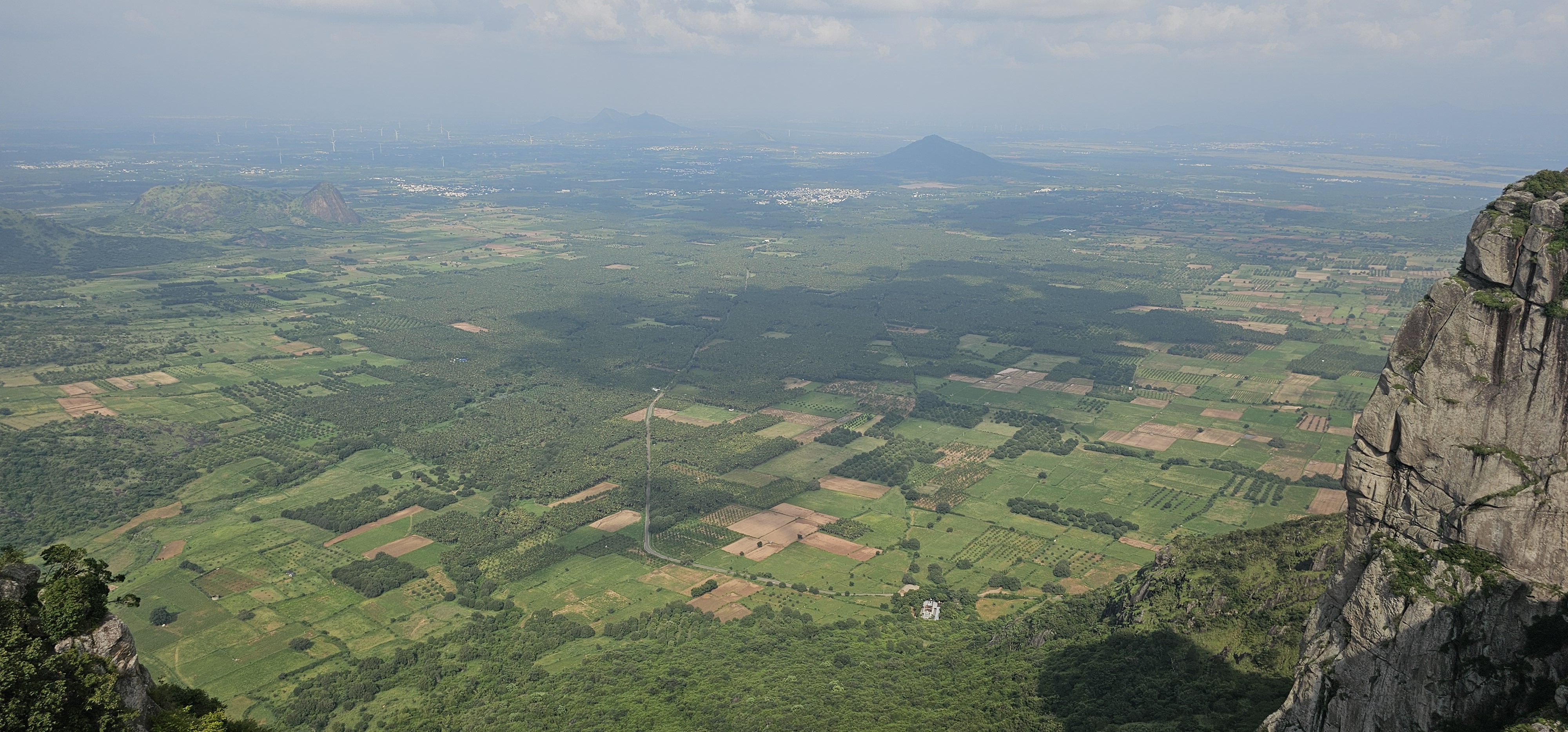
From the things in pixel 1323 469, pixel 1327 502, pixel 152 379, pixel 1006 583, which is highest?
pixel 1323 469

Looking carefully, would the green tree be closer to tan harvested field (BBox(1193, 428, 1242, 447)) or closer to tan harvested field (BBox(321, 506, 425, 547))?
tan harvested field (BBox(321, 506, 425, 547))

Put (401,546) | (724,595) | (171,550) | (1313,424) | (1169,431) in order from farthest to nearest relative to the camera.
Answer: (1169,431) → (1313,424) → (401,546) → (171,550) → (724,595)

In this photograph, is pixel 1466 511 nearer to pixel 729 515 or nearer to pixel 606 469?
pixel 729 515

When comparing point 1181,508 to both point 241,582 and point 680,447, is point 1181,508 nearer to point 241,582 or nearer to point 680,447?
point 680,447

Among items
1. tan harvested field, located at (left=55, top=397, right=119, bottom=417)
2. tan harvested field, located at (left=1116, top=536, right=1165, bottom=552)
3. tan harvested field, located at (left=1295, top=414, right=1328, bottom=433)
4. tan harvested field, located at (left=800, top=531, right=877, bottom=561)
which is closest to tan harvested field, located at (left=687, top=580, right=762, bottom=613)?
tan harvested field, located at (left=800, top=531, right=877, bottom=561)

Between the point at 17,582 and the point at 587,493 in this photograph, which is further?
the point at 587,493

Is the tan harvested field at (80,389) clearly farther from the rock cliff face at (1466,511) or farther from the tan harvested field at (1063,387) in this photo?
the rock cliff face at (1466,511)

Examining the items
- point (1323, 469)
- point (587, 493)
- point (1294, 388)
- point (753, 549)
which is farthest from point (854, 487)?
point (1294, 388)

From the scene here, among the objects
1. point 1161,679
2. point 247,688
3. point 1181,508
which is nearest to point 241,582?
point 247,688
